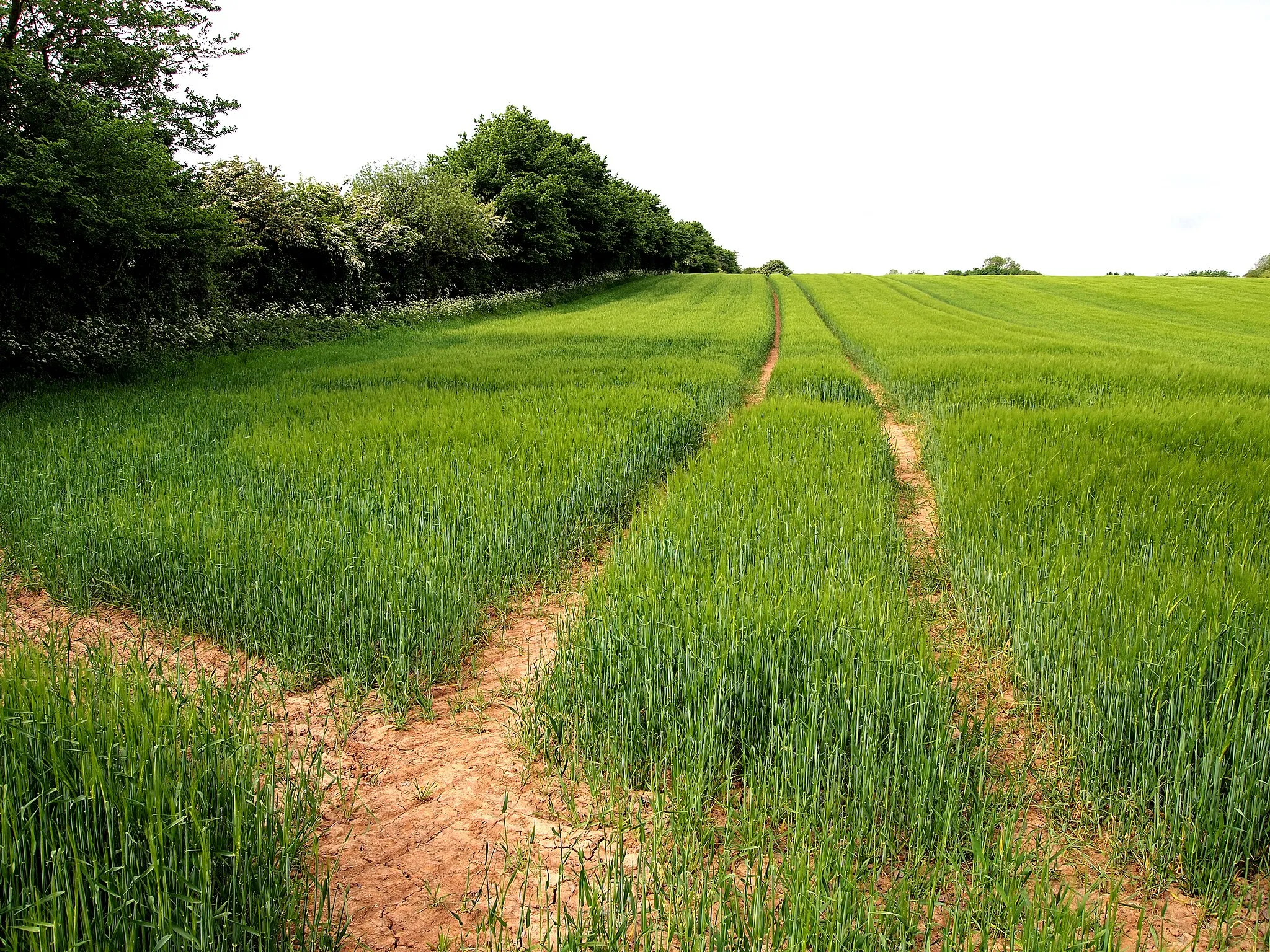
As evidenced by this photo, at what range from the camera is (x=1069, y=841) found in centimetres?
241

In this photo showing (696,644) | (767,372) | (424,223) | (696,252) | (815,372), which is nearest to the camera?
(696,644)

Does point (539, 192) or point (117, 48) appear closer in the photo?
point (117, 48)

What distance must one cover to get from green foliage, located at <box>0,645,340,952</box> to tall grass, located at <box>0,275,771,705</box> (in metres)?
1.11

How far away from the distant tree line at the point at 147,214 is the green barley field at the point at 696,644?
358 cm

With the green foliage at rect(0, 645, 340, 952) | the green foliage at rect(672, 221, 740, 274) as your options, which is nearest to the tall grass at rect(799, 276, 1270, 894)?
the green foliage at rect(0, 645, 340, 952)

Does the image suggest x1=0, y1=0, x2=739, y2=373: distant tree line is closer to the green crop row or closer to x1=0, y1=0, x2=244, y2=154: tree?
x1=0, y1=0, x2=244, y2=154: tree

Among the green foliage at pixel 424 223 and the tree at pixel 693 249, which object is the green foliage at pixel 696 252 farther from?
the green foliage at pixel 424 223

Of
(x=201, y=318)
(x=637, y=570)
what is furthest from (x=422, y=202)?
(x=637, y=570)

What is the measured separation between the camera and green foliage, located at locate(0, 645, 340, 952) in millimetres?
1744

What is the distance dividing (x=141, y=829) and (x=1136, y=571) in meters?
4.22

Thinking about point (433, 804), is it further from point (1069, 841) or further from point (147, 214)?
point (147, 214)

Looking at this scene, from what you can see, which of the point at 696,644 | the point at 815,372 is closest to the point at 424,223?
the point at 815,372

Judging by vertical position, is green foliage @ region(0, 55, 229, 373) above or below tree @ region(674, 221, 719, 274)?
below

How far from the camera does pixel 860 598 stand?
340cm
